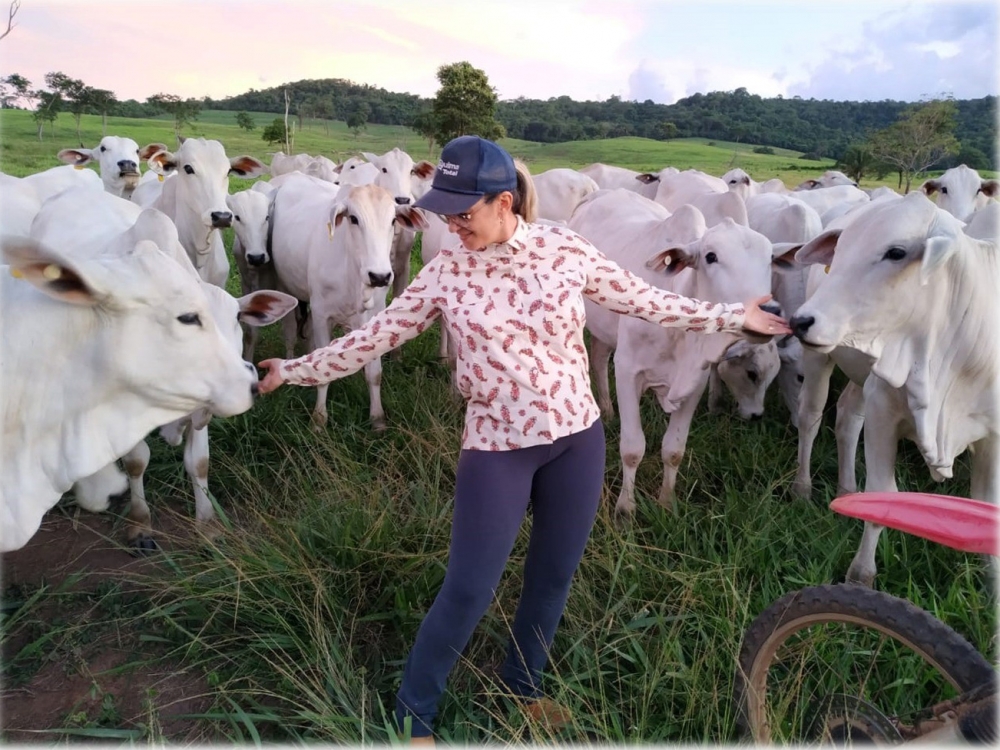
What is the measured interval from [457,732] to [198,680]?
3.61 ft

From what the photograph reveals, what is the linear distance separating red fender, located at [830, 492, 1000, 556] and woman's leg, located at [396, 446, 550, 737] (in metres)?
0.89

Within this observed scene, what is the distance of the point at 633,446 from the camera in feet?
13.2

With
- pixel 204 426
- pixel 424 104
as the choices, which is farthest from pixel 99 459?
pixel 424 104

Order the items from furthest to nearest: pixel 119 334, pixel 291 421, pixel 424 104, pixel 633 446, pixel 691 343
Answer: pixel 424 104, pixel 291 421, pixel 633 446, pixel 691 343, pixel 119 334

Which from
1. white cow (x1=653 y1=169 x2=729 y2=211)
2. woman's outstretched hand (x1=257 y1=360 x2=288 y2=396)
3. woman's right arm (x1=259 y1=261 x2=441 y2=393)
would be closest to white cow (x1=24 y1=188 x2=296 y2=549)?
woman's outstretched hand (x1=257 y1=360 x2=288 y2=396)

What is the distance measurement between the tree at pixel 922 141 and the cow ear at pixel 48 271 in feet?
108

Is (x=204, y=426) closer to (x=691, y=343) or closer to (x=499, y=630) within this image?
(x=499, y=630)

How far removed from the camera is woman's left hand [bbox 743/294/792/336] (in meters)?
2.56

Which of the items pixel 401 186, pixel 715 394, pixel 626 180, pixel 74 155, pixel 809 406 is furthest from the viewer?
pixel 626 180

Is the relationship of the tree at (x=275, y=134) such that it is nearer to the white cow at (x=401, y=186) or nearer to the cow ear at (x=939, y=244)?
the white cow at (x=401, y=186)

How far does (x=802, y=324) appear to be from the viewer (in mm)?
2781

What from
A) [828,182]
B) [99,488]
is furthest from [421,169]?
[99,488]

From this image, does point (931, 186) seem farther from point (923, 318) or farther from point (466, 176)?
point (466, 176)

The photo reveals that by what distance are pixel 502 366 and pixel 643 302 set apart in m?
0.59
